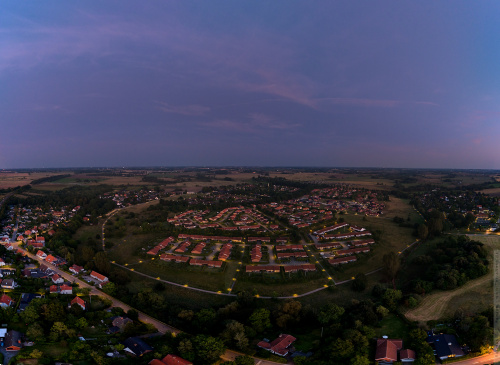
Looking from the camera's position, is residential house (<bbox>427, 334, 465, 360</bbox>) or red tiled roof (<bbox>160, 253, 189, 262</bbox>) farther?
red tiled roof (<bbox>160, 253, 189, 262</bbox>)

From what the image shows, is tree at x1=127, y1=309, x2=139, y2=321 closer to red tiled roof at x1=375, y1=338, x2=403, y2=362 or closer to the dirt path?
red tiled roof at x1=375, y1=338, x2=403, y2=362

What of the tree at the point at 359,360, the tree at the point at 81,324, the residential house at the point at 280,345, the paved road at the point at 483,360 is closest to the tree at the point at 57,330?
the tree at the point at 81,324

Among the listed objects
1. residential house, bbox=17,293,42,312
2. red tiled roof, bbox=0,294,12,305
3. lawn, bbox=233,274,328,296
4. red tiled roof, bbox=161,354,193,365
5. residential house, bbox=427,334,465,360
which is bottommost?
lawn, bbox=233,274,328,296

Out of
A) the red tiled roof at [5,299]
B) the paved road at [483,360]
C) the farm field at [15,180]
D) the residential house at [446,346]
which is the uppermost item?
the farm field at [15,180]

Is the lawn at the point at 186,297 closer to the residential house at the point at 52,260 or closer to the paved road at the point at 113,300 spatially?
the paved road at the point at 113,300

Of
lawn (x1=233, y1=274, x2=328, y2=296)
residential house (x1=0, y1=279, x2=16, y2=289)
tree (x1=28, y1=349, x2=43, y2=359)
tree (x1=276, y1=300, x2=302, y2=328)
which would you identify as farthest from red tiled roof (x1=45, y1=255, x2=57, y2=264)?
tree (x1=276, y1=300, x2=302, y2=328)

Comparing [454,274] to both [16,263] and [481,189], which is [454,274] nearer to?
[16,263]

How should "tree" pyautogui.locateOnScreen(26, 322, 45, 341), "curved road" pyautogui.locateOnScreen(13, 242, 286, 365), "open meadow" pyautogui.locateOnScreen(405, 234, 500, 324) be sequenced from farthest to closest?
"open meadow" pyautogui.locateOnScreen(405, 234, 500, 324)
"tree" pyautogui.locateOnScreen(26, 322, 45, 341)
"curved road" pyautogui.locateOnScreen(13, 242, 286, 365)

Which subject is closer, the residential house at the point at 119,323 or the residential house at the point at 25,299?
the residential house at the point at 119,323
